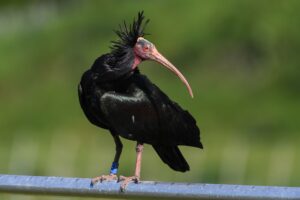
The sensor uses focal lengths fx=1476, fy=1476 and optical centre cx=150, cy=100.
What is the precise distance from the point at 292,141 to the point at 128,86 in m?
13.6

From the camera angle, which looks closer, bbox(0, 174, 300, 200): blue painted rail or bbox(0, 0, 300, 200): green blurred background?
bbox(0, 174, 300, 200): blue painted rail

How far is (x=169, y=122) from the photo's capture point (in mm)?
10047

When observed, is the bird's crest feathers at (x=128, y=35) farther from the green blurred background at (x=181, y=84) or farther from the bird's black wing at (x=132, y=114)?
the green blurred background at (x=181, y=84)

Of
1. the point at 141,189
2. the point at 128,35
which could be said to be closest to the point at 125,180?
the point at 141,189

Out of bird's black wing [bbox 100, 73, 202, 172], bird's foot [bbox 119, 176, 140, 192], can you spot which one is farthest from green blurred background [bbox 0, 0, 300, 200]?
bird's foot [bbox 119, 176, 140, 192]

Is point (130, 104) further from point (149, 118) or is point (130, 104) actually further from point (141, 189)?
point (141, 189)

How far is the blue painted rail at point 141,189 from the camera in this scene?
22.5ft

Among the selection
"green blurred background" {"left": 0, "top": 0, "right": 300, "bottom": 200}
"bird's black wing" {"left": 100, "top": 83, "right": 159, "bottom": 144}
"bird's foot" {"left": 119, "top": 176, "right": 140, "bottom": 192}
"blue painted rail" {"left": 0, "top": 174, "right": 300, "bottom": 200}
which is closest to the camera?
"blue painted rail" {"left": 0, "top": 174, "right": 300, "bottom": 200}

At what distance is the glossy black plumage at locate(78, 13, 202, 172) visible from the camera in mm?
9883

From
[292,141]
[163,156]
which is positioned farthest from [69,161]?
[163,156]

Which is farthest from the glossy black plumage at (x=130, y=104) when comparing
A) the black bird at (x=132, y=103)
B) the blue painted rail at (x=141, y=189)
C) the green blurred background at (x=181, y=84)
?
the green blurred background at (x=181, y=84)

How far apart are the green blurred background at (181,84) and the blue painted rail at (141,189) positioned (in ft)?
40.6

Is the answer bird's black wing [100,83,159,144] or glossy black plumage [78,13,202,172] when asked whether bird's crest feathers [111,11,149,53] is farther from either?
bird's black wing [100,83,159,144]

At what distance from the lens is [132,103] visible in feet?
32.6
